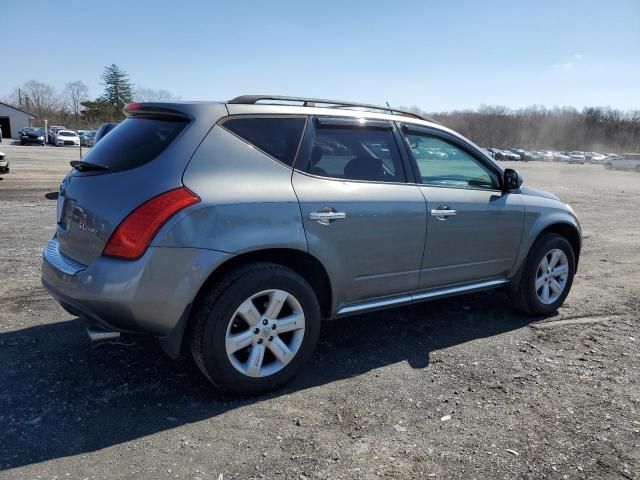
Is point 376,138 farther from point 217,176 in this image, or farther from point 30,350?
point 30,350

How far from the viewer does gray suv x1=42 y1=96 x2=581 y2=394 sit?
9.30 ft

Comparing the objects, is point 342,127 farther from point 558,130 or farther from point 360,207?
point 558,130

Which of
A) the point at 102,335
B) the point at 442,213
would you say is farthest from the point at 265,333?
the point at 442,213

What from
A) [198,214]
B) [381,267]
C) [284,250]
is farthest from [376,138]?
[198,214]

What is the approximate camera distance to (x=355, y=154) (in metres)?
3.72

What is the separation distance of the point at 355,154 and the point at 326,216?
0.66 metres

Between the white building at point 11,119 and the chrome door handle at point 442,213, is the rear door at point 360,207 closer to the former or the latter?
the chrome door handle at point 442,213

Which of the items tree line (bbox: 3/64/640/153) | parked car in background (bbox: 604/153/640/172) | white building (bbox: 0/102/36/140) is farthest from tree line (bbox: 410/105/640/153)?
white building (bbox: 0/102/36/140)

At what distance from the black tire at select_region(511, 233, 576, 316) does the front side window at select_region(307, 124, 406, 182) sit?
170cm

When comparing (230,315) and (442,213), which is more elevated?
(442,213)

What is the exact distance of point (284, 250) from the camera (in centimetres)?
326

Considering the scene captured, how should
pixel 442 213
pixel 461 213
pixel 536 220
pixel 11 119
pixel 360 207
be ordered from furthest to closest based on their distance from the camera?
pixel 11 119, pixel 536 220, pixel 461 213, pixel 442 213, pixel 360 207

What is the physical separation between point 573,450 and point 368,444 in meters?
1.12

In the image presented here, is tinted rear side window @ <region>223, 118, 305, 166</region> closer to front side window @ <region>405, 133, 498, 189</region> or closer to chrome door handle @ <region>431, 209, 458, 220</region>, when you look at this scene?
front side window @ <region>405, 133, 498, 189</region>
